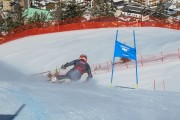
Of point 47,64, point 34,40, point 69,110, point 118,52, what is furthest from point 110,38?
point 69,110

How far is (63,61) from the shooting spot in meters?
22.1

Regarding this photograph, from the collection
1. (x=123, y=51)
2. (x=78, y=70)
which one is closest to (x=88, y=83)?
(x=78, y=70)

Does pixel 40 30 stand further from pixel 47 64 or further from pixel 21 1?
pixel 21 1

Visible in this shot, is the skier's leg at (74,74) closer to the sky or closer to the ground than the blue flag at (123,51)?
closer to the ground

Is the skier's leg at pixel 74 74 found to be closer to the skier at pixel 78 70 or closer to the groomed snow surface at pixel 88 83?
the skier at pixel 78 70

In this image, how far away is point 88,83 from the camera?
15.7 meters

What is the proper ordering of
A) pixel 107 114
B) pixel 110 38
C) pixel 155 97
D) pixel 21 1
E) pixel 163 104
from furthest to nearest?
pixel 21 1
pixel 110 38
pixel 155 97
pixel 163 104
pixel 107 114

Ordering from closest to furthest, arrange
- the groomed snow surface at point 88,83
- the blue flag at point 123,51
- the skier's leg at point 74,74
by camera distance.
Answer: the groomed snow surface at point 88,83
the blue flag at point 123,51
the skier's leg at point 74,74

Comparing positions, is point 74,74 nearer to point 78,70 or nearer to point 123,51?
point 78,70

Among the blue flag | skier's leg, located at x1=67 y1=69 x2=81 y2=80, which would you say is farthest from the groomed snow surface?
the blue flag

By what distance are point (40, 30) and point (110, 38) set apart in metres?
6.33

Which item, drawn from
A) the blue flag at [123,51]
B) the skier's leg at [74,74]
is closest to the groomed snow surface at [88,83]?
the skier's leg at [74,74]

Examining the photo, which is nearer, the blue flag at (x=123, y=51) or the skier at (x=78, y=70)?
the blue flag at (x=123, y=51)

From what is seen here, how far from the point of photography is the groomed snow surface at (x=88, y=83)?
10.8 m
